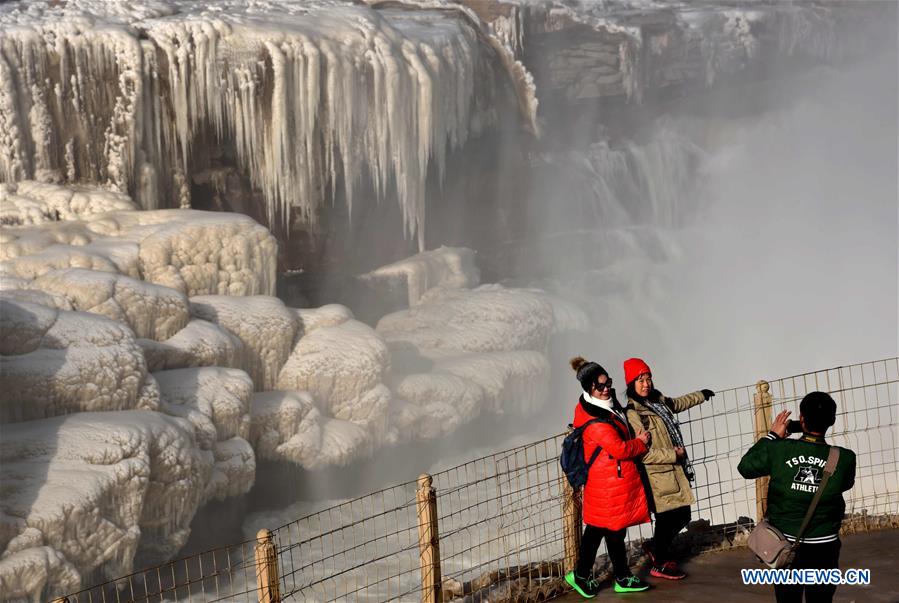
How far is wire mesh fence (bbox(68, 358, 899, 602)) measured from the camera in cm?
557

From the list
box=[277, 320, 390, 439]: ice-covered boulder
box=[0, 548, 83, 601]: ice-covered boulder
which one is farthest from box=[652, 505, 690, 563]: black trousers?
box=[277, 320, 390, 439]: ice-covered boulder

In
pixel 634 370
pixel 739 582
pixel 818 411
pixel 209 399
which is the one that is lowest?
pixel 209 399

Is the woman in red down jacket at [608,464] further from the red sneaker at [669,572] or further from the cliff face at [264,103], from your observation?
the cliff face at [264,103]

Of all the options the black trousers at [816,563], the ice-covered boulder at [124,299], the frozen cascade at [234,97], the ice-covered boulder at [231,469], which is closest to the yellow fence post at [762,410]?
the black trousers at [816,563]

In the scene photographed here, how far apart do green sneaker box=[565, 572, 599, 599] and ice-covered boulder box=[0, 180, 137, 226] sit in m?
8.60

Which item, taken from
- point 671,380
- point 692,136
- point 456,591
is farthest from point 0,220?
point 692,136

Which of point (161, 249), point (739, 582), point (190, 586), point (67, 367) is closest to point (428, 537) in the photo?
point (739, 582)

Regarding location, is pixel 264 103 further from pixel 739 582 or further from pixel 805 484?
pixel 805 484

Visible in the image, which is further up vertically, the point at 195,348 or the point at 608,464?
the point at 608,464

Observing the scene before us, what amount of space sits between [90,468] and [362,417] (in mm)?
4062

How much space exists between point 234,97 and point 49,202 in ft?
8.46

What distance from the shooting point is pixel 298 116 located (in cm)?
1401

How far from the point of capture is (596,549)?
5332 mm

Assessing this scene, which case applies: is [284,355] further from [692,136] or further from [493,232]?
[692,136]
